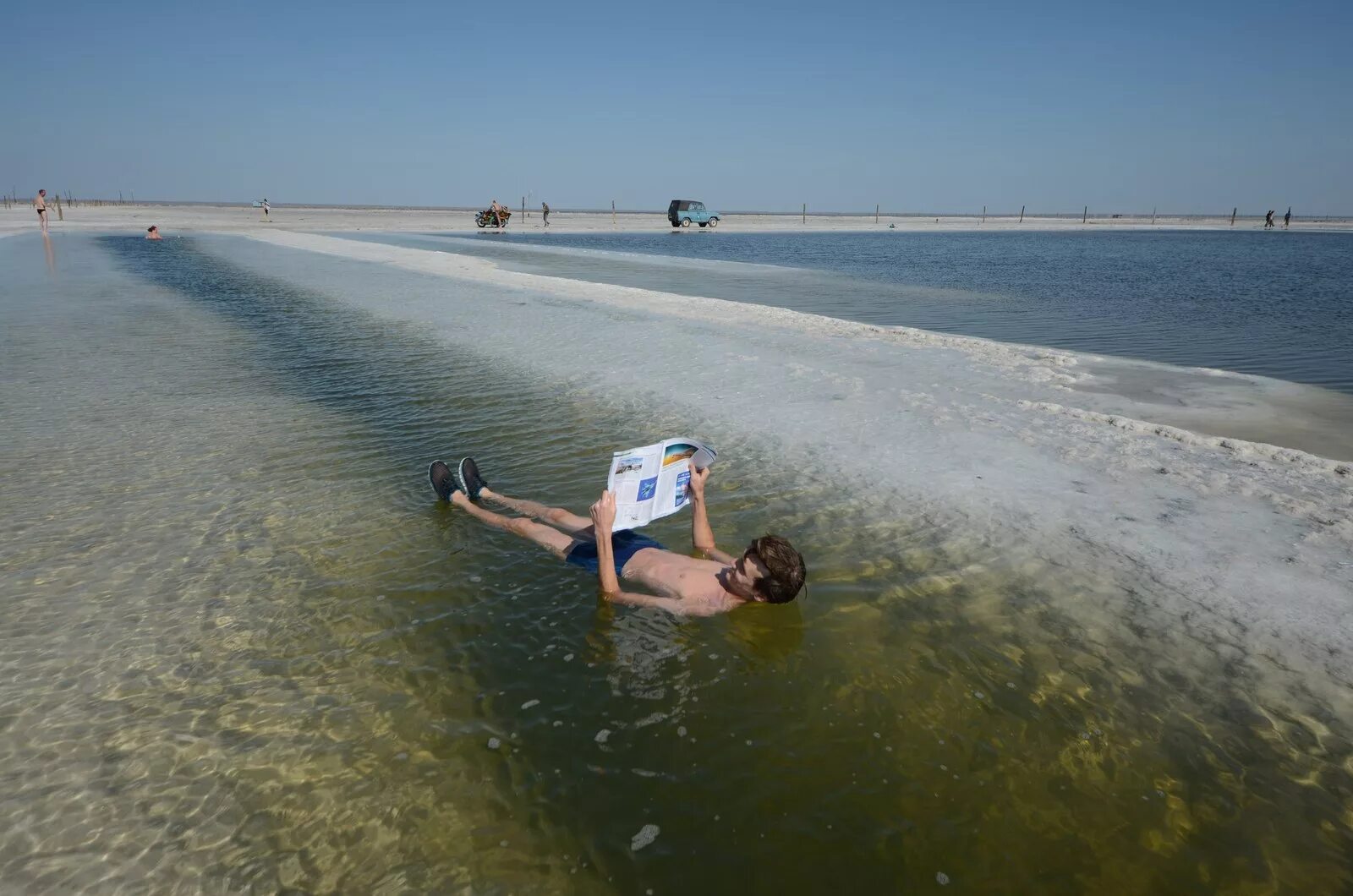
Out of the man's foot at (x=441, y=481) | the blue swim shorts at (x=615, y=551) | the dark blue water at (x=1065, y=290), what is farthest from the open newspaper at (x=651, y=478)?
the dark blue water at (x=1065, y=290)

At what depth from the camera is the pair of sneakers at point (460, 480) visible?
635cm

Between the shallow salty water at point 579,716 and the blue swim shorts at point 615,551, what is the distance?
0.43ft

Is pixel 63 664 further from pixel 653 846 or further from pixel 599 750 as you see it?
pixel 653 846

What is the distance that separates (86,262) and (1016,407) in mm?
30260

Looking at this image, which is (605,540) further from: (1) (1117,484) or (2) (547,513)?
(1) (1117,484)

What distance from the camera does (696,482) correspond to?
17.4 ft

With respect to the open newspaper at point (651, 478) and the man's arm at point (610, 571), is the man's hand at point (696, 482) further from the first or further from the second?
the man's arm at point (610, 571)

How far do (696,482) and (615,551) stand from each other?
0.76 metres

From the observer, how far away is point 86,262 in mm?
26125

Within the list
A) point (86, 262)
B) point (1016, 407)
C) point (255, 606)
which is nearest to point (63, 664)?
point (255, 606)

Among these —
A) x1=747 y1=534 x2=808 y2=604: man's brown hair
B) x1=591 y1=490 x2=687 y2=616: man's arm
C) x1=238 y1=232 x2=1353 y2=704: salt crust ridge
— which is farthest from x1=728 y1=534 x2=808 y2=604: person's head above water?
x1=238 y1=232 x2=1353 y2=704: salt crust ridge

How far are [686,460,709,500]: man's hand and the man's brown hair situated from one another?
0.80m

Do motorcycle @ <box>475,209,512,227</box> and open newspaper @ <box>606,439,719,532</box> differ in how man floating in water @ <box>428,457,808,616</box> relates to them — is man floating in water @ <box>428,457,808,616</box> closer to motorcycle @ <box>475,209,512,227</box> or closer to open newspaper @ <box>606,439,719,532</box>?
open newspaper @ <box>606,439,719,532</box>

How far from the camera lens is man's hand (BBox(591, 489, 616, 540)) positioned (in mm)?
4762
